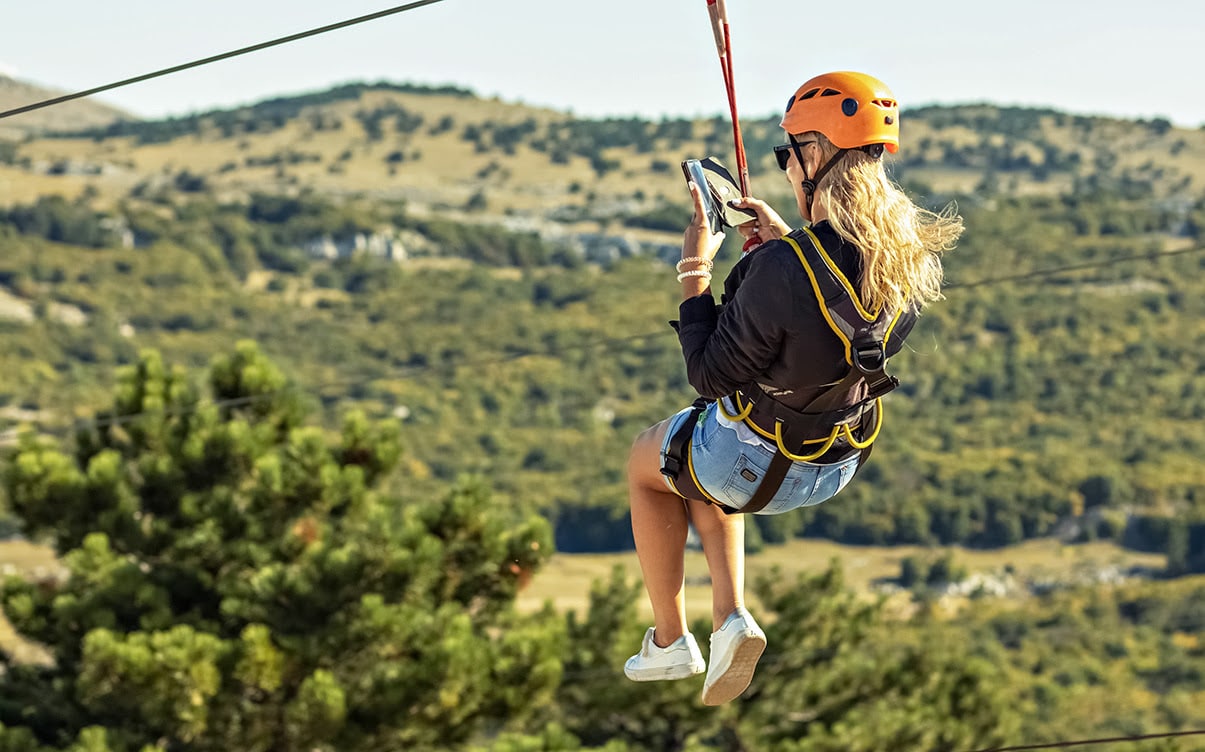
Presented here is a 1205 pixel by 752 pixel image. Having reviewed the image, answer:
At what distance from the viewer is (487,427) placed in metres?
122

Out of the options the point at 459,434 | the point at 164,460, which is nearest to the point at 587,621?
the point at 164,460

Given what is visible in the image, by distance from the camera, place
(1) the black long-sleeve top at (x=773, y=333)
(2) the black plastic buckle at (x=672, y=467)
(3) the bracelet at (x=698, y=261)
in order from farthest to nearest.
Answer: (2) the black plastic buckle at (x=672, y=467)
(3) the bracelet at (x=698, y=261)
(1) the black long-sleeve top at (x=773, y=333)

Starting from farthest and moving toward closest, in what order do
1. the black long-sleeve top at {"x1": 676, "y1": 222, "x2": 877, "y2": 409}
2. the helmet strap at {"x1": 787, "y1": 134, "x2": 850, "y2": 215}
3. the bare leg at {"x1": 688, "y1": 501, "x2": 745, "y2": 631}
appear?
the bare leg at {"x1": 688, "y1": 501, "x2": 745, "y2": 631} → the helmet strap at {"x1": 787, "y1": 134, "x2": 850, "y2": 215} → the black long-sleeve top at {"x1": 676, "y1": 222, "x2": 877, "y2": 409}

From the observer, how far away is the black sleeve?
4.14 m

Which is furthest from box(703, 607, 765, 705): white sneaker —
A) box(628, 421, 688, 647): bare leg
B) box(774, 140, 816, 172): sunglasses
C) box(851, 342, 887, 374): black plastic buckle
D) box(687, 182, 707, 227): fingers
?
box(774, 140, 816, 172): sunglasses

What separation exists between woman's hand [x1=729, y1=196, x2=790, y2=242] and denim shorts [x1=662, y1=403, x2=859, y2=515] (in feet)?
1.59

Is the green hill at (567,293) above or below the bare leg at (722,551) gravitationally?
below

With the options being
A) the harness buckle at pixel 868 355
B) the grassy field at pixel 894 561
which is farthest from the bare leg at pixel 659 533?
the grassy field at pixel 894 561

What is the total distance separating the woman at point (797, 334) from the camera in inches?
164

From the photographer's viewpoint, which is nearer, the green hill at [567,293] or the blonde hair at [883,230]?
the blonde hair at [883,230]

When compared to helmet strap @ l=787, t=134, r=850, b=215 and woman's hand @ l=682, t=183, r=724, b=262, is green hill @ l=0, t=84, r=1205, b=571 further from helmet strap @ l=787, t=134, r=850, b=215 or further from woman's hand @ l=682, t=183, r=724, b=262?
helmet strap @ l=787, t=134, r=850, b=215

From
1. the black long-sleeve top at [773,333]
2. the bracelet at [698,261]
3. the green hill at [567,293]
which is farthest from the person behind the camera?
the green hill at [567,293]

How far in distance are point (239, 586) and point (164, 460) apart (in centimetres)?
206

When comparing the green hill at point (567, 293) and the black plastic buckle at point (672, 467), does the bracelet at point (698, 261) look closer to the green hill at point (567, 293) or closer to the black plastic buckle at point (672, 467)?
the black plastic buckle at point (672, 467)
